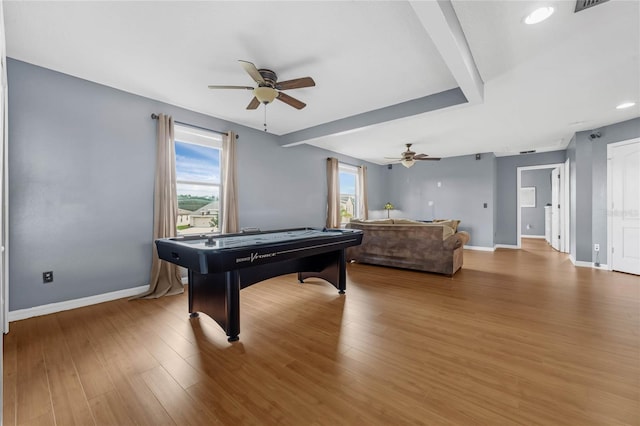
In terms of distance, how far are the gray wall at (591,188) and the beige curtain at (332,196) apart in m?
4.92

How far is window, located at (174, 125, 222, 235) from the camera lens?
4.14m

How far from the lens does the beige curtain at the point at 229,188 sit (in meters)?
4.46

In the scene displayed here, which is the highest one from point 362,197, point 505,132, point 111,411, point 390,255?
point 505,132

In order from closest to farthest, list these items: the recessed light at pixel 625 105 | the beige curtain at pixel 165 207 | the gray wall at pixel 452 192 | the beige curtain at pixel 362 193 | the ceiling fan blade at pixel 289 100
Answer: the ceiling fan blade at pixel 289 100 → the beige curtain at pixel 165 207 → the recessed light at pixel 625 105 → the gray wall at pixel 452 192 → the beige curtain at pixel 362 193

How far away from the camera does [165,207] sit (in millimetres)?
3699

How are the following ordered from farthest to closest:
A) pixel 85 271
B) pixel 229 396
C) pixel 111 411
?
pixel 85 271
pixel 229 396
pixel 111 411

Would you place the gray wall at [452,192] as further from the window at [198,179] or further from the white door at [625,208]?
the window at [198,179]

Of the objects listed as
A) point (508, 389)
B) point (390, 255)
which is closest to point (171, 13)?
point (508, 389)

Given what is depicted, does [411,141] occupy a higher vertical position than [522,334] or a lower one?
higher

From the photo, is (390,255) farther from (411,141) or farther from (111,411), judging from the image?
(111,411)

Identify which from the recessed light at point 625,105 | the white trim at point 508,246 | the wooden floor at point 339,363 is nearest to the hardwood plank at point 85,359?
the wooden floor at point 339,363

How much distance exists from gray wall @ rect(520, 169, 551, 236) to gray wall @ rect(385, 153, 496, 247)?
127 inches

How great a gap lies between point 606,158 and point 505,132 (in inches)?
66.5

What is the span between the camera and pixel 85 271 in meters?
3.16
